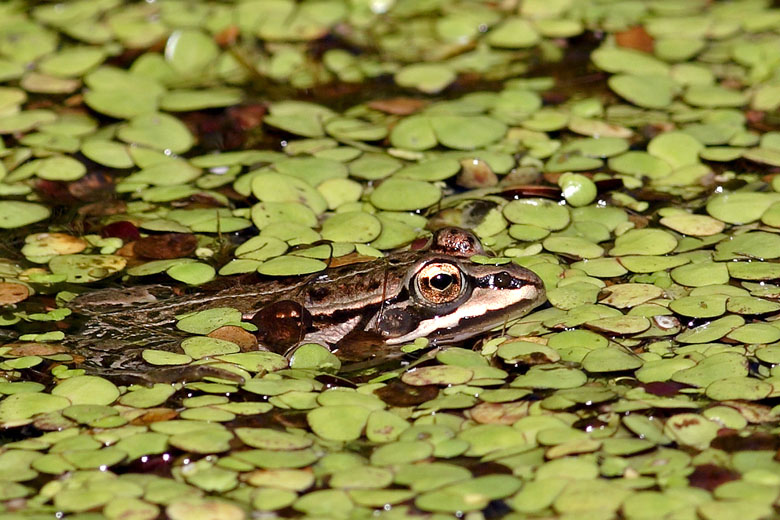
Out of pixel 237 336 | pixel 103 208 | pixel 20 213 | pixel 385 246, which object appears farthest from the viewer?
pixel 103 208

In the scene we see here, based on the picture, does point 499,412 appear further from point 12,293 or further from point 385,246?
point 12,293

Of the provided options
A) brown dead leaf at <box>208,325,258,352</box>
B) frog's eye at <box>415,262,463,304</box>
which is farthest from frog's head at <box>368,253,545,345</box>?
brown dead leaf at <box>208,325,258,352</box>

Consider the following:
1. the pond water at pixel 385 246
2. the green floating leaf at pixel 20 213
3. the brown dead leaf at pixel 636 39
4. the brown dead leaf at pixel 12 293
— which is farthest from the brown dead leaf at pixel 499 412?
the brown dead leaf at pixel 636 39

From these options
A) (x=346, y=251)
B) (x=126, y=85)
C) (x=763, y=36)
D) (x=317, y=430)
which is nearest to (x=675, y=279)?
(x=346, y=251)

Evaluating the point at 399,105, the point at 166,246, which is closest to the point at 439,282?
the point at 166,246

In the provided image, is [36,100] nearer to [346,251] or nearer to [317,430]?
[346,251]
